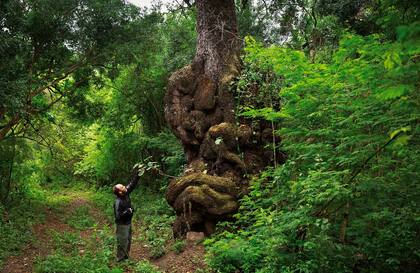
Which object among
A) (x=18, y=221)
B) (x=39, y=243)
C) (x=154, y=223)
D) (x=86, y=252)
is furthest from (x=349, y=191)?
(x=18, y=221)

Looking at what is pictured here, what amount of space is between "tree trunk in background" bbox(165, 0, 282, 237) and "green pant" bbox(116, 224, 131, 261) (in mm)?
1273

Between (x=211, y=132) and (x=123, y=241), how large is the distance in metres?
3.46

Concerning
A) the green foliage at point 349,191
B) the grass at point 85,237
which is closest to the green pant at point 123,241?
the grass at point 85,237

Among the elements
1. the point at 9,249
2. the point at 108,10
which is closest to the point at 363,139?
the point at 9,249

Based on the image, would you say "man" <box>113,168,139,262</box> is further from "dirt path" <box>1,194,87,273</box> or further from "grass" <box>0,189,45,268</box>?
"grass" <box>0,189,45,268</box>

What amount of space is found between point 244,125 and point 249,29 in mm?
8343

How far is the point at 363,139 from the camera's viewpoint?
5188mm

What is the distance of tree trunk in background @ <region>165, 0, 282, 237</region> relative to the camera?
31.0 ft

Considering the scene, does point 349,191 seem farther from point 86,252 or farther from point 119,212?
point 86,252

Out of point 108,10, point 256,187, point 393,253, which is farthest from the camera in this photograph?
point 108,10

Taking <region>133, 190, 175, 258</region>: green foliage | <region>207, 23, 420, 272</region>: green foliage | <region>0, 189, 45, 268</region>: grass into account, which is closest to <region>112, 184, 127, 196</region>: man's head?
<region>133, 190, 175, 258</region>: green foliage

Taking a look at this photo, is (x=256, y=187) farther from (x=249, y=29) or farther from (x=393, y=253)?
(x=249, y=29)

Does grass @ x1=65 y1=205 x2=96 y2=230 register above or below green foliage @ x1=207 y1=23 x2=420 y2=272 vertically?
below

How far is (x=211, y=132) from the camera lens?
10398 millimetres
